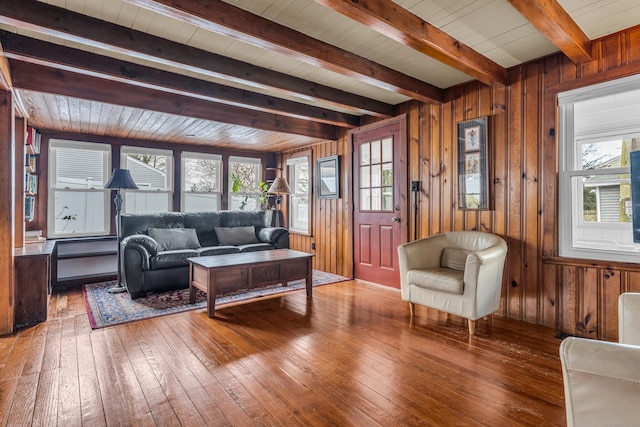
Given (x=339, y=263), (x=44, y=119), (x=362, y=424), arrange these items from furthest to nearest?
(x=339, y=263), (x=44, y=119), (x=362, y=424)

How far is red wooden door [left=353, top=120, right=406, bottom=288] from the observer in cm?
425

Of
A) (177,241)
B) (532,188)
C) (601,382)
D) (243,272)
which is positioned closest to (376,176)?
(532,188)

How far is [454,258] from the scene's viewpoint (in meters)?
3.35

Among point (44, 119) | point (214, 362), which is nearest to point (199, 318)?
point (214, 362)

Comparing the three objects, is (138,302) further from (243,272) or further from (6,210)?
(6,210)

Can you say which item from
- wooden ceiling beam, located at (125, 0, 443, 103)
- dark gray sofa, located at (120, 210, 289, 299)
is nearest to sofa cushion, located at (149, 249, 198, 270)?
dark gray sofa, located at (120, 210, 289, 299)

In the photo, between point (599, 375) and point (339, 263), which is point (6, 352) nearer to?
point (599, 375)

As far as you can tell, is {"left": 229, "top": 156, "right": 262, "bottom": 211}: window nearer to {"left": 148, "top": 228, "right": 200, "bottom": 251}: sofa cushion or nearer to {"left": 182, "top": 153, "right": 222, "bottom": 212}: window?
{"left": 182, "top": 153, "right": 222, "bottom": 212}: window

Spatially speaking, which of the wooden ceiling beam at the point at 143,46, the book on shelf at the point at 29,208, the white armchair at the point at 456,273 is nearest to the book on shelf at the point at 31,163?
the book on shelf at the point at 29,208

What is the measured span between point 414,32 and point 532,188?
5.92 ft

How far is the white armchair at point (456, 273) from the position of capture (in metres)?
2.75

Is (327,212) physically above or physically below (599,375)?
above

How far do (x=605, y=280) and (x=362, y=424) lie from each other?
2324 mm

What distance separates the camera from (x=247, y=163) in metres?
6.69
